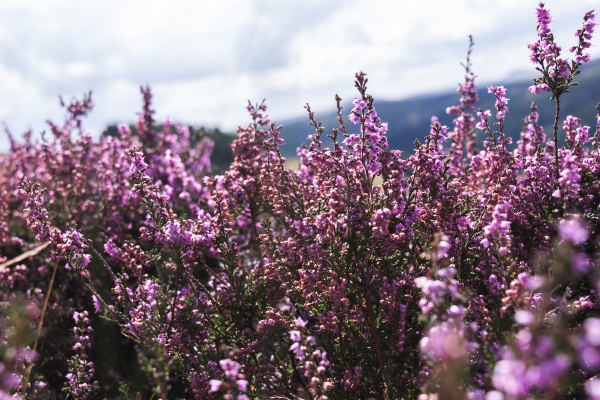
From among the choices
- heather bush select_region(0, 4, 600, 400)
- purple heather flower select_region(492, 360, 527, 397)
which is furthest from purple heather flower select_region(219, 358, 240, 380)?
purple heather flower select_region(492, 360, 527, 397)

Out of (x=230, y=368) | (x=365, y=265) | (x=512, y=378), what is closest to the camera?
(x=512, y=378)

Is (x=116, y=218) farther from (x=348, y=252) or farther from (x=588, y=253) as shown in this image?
(x=588, y=253)

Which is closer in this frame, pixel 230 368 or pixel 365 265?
pixel 230 368

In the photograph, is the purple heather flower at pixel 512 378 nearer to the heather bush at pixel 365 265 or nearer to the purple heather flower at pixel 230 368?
the heather bush at pixel 365 265

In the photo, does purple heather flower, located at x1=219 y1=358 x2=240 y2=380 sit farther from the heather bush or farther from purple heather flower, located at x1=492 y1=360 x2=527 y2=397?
purple heather flower, located at x1=492 y1=360 x2=527 y2=397

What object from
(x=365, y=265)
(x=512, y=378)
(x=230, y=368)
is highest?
(x=365, y=265)

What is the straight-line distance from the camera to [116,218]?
23.0 ft

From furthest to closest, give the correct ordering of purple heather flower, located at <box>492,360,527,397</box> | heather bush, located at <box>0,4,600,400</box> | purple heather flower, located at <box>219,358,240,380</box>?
heather bush, located at <box>0,4,600,400</box>
purple heather flower, located at <box>219,358,240,380</box>
purple heather flower, located at <box>492,360,527,397</box>

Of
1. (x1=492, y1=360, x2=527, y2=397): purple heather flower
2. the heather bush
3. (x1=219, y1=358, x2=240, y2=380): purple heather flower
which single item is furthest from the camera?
the heather bush

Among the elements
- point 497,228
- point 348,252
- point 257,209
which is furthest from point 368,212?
point 257,209

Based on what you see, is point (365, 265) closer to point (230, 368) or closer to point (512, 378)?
point (230, 368)

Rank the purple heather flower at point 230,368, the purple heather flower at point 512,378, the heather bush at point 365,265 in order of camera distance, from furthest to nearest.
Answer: the heather bush at point 365,265 < the purple heather flower at point 230,368 < the purple heather flower at point 512,378

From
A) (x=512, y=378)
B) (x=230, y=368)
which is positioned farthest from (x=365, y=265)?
(x=512, y=378)

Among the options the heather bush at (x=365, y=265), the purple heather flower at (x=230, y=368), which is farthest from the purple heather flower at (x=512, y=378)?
the purple heather flower at (x=230, y=368)
